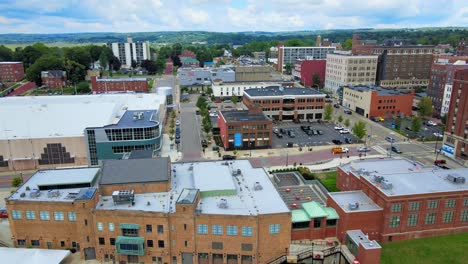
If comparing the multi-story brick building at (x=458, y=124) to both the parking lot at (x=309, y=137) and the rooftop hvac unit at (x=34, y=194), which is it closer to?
the parking lot at (x=309, y=137)

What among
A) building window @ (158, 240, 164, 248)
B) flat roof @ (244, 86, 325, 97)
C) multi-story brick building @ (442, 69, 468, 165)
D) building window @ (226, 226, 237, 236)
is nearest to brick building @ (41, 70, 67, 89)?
flat roof @ (244, 86, 325, 97)

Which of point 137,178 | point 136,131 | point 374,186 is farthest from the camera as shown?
point 136,131

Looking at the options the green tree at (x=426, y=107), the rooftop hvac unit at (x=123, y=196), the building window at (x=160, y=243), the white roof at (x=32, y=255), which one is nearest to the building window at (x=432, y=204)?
the building window at (x=160, y=243)

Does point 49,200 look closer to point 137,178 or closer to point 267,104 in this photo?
point 137,178

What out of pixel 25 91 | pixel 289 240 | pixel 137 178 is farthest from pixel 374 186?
pixel 25 91

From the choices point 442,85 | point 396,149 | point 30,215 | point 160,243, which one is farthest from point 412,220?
point 442,85

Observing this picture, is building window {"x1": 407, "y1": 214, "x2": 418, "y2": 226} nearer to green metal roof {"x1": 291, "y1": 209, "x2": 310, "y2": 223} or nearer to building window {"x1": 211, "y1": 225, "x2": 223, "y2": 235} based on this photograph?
green metal roof {"x1": 291, "y1": 209, "x2": 310, "y2": 223}

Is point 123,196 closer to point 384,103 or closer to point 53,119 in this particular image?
point 53,119
